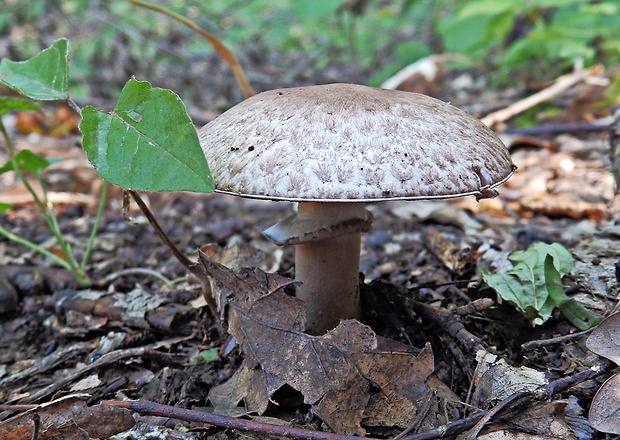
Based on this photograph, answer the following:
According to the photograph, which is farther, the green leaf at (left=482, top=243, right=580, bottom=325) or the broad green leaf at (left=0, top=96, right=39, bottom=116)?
the broad green leaf at (left=0, top=96, right=39, bottom=116)

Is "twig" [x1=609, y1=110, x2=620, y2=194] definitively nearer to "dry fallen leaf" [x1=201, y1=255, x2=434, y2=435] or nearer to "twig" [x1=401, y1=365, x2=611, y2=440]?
"twig" [x1=401, y1=365, x2=611, y2=440]

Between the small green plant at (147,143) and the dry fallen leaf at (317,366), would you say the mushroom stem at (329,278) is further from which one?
the small green plant at (147,143)

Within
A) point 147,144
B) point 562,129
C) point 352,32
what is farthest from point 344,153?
point 352,32

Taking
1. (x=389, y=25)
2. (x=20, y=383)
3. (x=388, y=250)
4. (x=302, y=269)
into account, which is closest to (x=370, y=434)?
(x=302, y=269)

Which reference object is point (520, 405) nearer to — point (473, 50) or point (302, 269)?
point (302, 269)

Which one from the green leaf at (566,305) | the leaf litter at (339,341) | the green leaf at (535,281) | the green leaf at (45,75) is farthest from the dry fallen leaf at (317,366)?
the green leaf at (45,75)

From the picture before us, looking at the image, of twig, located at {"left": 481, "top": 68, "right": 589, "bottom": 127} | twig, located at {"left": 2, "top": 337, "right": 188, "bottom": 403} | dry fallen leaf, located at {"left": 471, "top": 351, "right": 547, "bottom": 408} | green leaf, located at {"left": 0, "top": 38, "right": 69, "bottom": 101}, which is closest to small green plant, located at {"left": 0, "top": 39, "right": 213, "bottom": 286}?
green leaf, located at {"left": 0, "top": 38, "right": 69, "bottom": 101}
